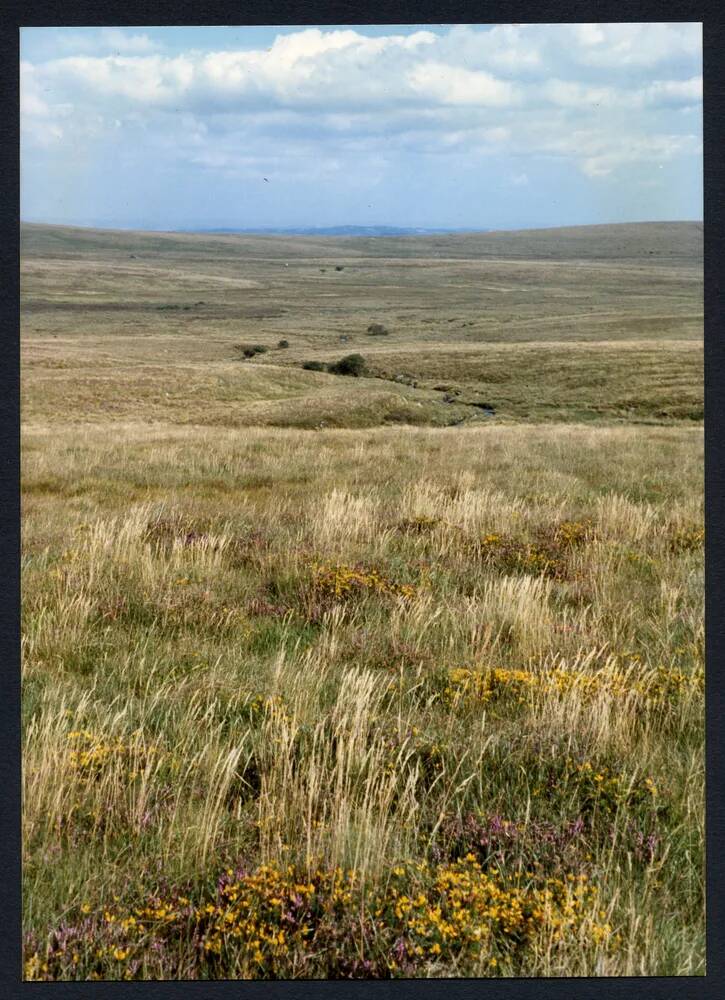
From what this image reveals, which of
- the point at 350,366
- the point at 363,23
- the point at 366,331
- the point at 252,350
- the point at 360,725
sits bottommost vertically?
the point at 360,725

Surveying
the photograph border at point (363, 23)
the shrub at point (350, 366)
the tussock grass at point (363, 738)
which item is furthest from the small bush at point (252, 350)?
the photograph border at point (363, 23)

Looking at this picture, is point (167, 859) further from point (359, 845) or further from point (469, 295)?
point (469, 295)

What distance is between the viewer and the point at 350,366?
1964 inches

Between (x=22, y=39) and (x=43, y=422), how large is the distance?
2728 cm

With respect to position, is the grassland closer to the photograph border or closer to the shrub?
the photograph border

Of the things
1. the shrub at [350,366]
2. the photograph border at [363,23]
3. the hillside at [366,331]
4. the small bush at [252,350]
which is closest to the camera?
the photograph border at [363,23]

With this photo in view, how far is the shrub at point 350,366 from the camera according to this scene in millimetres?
49469

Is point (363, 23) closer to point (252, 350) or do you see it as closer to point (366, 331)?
point (252, 350)

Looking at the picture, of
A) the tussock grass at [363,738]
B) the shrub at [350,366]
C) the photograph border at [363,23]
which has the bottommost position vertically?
the tussock grass at [363,738]

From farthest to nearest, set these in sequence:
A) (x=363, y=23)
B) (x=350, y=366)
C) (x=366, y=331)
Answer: (x=366, y=331) → (x=350, y=366) → (x=363, y=23)

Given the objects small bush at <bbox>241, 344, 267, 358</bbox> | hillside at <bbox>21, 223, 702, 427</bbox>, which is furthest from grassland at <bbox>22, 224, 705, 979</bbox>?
small bush at <bbox>241, 344, 267, 358</bbox>

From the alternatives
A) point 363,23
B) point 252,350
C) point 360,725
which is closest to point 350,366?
point 252,350

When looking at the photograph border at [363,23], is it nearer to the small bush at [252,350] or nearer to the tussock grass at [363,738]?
the tussock grass at [363,738]

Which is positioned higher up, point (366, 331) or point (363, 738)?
point (366, 331)
